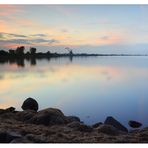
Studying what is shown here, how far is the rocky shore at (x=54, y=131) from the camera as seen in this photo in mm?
7625

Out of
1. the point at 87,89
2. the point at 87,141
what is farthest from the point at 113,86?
the point at 87,141

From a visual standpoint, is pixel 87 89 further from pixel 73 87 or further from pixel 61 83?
pixel 61 83

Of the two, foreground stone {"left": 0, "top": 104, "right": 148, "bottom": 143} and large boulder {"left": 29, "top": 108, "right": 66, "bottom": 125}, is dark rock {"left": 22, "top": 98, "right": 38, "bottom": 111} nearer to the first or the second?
foreground stone {"left": 0, "top": 104, "right": 148, "bottom": 143}

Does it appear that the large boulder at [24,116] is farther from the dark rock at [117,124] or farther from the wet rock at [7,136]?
the wet rock at [7,136]

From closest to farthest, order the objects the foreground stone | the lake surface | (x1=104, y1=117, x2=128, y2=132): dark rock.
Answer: the foreground stone < (x1=104, y1=117, x2=128, y2=132): dark rock < the lake surface

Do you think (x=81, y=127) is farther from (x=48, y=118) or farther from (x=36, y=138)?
(x=36, y=138)

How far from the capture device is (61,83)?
20.6 m

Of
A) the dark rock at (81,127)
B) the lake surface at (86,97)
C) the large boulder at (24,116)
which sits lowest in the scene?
the lake surface at (86,97)

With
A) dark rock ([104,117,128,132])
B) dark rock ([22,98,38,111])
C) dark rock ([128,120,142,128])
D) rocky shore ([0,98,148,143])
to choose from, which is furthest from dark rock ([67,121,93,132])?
dark rock ([22,98,38,111])

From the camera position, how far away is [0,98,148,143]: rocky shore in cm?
762

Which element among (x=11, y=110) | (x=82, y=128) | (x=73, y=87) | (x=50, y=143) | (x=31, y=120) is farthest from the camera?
(x=73, y=87)

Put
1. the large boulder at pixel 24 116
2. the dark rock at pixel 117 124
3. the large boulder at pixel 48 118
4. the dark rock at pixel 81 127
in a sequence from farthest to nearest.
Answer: the large boulder at pixel 24 116 → the dark rock at pixel 117 124 → the large boulder at pixel 48 118 → the dark rock at pixel 81 127

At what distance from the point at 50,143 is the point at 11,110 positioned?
213 inches

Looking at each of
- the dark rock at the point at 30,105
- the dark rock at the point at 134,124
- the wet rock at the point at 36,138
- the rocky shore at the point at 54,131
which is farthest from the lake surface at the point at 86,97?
the wet rock at the point at 36,138
